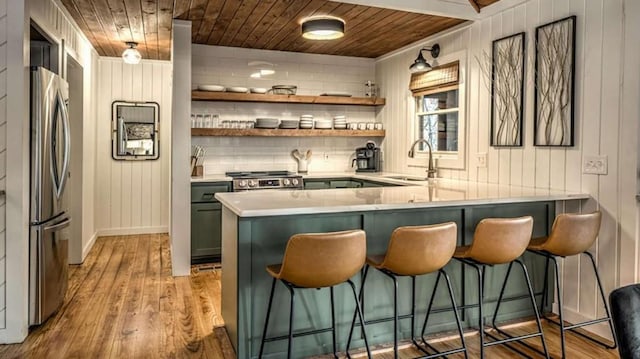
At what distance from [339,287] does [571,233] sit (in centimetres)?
142

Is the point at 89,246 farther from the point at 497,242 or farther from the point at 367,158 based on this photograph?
the point at 497,242

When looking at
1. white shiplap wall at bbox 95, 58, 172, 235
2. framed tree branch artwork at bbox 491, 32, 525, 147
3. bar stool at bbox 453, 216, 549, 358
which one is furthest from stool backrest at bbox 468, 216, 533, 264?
white shiplap wall at bbox 95, 58, 172, 235

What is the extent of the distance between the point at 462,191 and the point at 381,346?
1214mm

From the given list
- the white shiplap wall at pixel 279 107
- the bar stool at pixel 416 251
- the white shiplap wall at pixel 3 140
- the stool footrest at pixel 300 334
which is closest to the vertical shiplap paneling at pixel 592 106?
the bar stool at pixel 416 251

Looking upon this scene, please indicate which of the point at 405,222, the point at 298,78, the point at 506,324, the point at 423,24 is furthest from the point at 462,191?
the point at 298,78

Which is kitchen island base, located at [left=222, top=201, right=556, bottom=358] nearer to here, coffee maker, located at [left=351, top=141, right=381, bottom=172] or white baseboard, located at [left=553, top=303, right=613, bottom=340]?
white baseboard, located at [left=553, top=303, right=613, bottom=340]

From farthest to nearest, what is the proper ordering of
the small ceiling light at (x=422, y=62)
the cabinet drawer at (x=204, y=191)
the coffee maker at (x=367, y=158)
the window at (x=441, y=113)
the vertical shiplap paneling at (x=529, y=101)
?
the coffee maker at (x=367, y=158) < the cabinet drawer at (x=204, y=191) < the window at (x=441, y=113) < the small ceiling light at (x=422, y=62) < the vertical shiplap paneling at (x=529, y=101)

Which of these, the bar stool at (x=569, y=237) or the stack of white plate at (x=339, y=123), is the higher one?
the stack of white plate at (x=339, y=123)

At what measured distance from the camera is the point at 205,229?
4.61 metres

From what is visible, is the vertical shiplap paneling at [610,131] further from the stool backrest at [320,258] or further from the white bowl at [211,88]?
the white bowl at [211,88]

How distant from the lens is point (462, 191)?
3246 mm

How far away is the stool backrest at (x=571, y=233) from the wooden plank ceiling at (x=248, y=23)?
6.65 ft

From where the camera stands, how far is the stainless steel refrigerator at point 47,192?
296cm

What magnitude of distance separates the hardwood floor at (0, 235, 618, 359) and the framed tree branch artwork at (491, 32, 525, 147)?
4.91 feet
